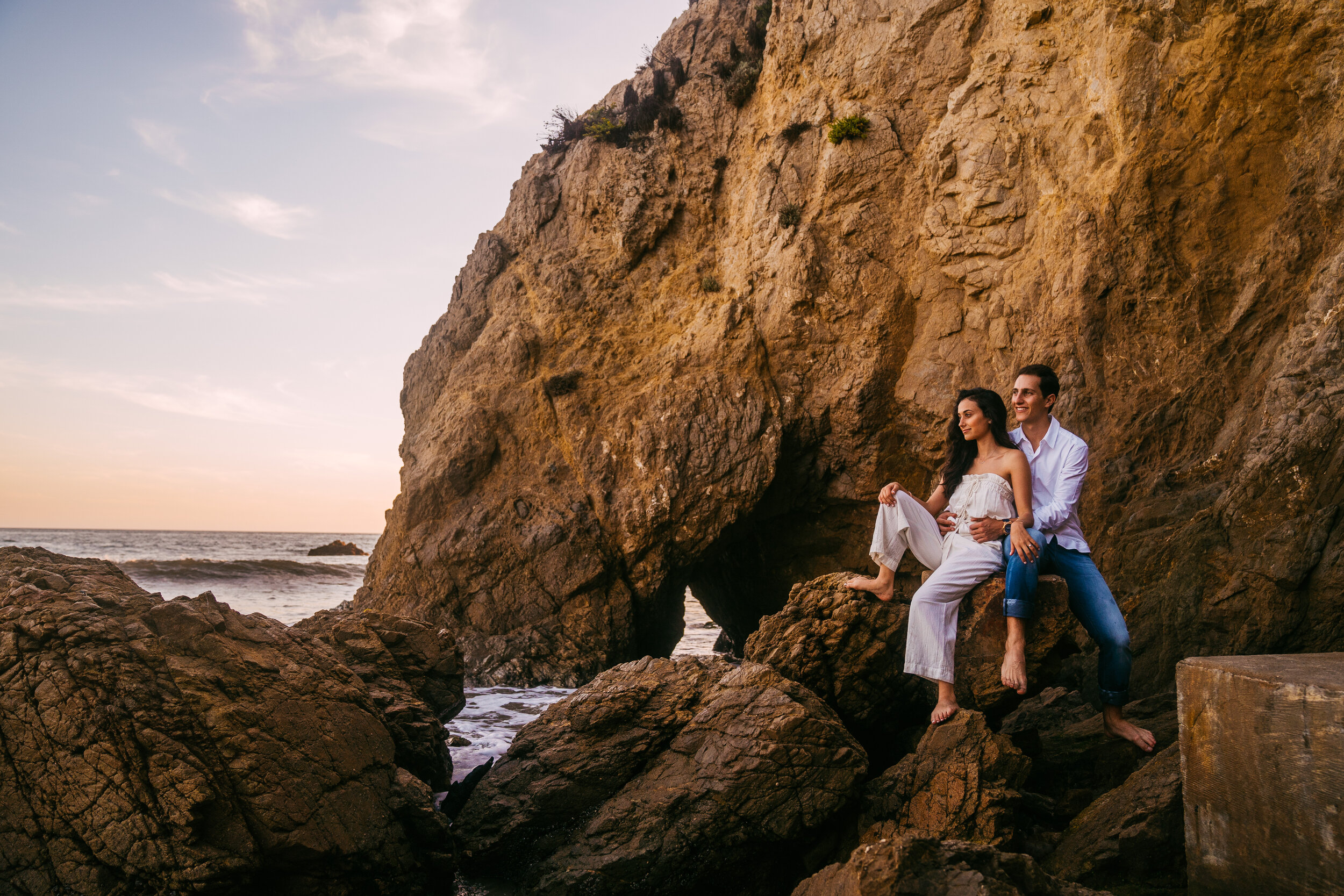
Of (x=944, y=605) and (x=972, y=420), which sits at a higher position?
(x=972, y=420)

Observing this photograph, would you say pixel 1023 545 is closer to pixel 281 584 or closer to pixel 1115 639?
pixel 1115 639

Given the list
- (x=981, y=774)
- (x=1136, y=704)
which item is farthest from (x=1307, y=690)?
(x=1136, y=704)

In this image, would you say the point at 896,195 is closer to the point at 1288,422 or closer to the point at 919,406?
the point at 919,406

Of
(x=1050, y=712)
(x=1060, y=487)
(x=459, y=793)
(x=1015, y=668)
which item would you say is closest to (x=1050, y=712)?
(x=1050, y=712)

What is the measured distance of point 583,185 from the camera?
43.5 feet

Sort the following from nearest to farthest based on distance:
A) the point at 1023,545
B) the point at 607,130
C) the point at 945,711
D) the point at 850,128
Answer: the point at 1023,545 → the point at 945,711 → the point at 850,128 → the point at 607,130

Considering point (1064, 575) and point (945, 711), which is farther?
point (1064, 575)

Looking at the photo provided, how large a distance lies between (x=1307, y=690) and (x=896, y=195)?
8.84m

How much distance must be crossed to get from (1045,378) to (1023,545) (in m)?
1.51

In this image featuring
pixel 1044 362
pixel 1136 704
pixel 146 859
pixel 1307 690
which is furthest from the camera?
pixel 1044 362

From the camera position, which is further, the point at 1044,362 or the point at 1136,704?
the point at 1044,362

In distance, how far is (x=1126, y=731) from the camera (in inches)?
194

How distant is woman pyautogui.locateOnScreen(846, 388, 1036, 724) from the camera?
5.00m

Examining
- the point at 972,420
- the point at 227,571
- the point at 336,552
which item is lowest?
the point at 336,552
